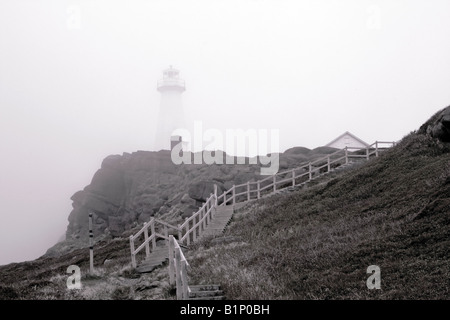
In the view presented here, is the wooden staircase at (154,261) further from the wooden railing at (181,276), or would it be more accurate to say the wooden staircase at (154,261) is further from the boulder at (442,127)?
the boulder at (442,127)

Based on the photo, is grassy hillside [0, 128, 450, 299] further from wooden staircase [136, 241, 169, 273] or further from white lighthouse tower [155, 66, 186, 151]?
white lighthouse tower [155, 66, 186, 151]

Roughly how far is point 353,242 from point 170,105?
237 feet

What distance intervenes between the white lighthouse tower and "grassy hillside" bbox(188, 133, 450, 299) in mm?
59455

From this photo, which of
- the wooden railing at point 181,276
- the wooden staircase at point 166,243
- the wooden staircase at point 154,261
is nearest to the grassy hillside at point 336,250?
the wooden staircase at point 154,261

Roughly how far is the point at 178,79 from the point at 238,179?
3940 cm

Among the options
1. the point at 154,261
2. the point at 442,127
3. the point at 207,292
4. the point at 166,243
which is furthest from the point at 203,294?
the point at 442,127

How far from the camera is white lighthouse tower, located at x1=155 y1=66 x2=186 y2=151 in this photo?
83.1 m

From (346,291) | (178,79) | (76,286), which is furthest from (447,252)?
(178,79)

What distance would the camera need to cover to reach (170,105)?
274 ft

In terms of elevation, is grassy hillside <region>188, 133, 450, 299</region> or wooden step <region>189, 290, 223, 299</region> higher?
grassy hillside <region>188, 133, 450, 299</region>

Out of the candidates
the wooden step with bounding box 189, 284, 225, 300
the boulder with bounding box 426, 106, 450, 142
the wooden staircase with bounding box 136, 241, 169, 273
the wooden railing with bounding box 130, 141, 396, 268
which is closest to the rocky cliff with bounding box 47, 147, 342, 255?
the wooden railing with bounding box 130, 141, 396, 268

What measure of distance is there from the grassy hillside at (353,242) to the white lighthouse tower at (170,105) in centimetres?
5946

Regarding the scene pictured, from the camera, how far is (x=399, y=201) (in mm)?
17391
